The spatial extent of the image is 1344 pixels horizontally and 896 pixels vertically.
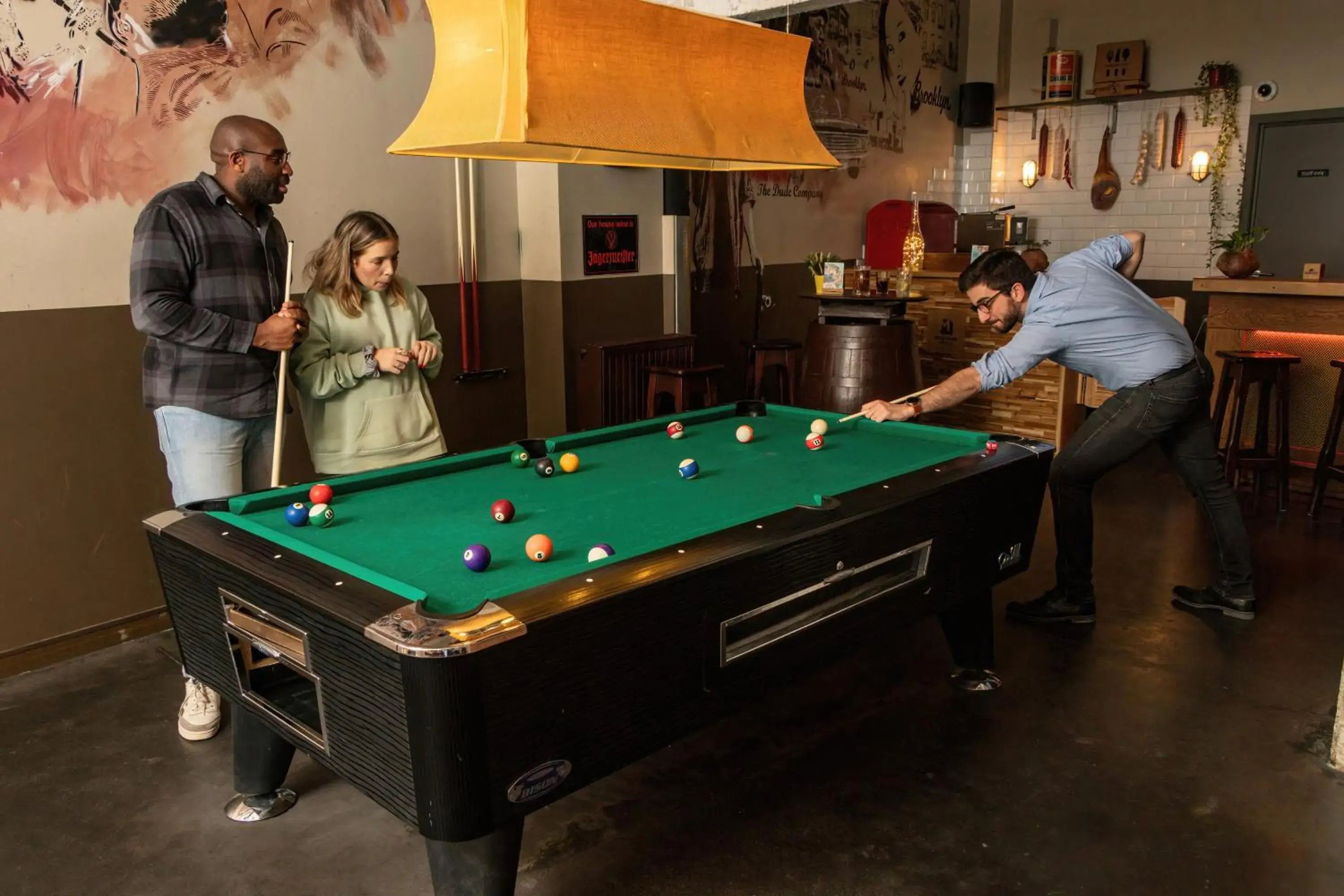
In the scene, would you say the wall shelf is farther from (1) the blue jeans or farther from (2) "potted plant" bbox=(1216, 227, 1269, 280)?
(1) the blue jeans

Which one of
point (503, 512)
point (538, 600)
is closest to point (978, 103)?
point (503, 512)

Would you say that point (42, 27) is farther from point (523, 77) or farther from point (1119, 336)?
point (1119, 336)

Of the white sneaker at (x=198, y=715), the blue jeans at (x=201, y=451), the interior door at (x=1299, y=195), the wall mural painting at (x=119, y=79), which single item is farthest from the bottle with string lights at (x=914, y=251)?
the white sneaker at (x=198, y=715)

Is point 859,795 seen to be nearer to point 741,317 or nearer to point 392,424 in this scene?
point 392,424

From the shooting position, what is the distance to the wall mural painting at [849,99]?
6320 millimetres

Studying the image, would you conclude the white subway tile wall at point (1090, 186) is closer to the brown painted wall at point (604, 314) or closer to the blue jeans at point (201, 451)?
the brown painted wall at point (604, 314)

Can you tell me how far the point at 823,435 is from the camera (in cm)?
327

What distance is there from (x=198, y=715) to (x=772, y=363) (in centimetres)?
355

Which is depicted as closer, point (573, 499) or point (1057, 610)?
point (573, 499)

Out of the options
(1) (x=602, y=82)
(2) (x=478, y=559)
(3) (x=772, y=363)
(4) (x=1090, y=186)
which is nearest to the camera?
(2) (x=478, y=559)

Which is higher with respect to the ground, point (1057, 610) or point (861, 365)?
point (861, 365)

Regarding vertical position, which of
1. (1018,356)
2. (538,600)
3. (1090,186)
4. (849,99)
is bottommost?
(538,600)

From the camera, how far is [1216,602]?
12.5 feet

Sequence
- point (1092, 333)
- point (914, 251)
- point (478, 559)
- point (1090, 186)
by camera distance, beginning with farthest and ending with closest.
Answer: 1. point (1090, 186)
2. point (914, 251)
3. point (1092, 333)
4. point (478, 559)
